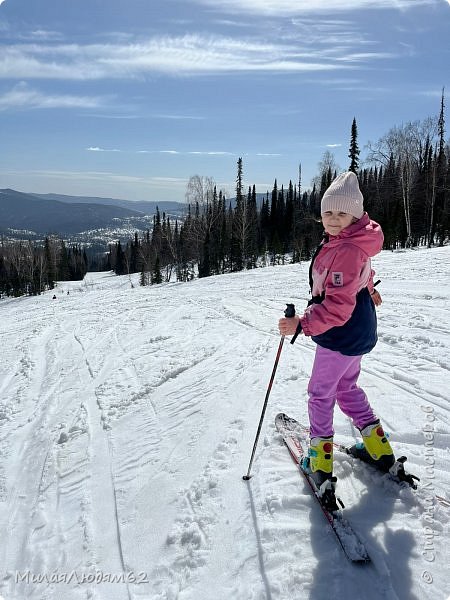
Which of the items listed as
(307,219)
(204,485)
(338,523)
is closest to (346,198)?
(338,523)

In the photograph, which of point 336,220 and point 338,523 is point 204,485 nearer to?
point 338,523

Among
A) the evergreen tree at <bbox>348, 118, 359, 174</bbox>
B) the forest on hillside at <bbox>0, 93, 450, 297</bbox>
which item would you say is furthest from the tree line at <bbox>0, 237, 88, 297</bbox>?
the evergreen tree at <bbox>348, 118, 359, 174</bbox>

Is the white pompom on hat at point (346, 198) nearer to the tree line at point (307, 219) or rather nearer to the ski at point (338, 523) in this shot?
the ski at point (338, 523)

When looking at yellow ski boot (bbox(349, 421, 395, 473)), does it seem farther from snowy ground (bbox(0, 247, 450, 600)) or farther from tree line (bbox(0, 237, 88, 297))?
tree line (bbox(0, 237, 88, 297))

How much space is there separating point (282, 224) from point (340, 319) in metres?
57.1

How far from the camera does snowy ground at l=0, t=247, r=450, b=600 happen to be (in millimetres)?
2283

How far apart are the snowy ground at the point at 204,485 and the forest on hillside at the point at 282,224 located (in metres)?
29.6

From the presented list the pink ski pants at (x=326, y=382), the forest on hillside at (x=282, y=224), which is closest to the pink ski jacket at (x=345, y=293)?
the pink ski pants at (x=326, y=382)

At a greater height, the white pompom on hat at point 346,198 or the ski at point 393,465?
the white pompom on hat at point 346,198

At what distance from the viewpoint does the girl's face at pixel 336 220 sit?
261 centimetres

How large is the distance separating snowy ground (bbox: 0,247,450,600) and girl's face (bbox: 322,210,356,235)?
1.94 metres

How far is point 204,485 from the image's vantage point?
10.1 feet

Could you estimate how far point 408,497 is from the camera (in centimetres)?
270

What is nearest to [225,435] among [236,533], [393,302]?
[236,533]
